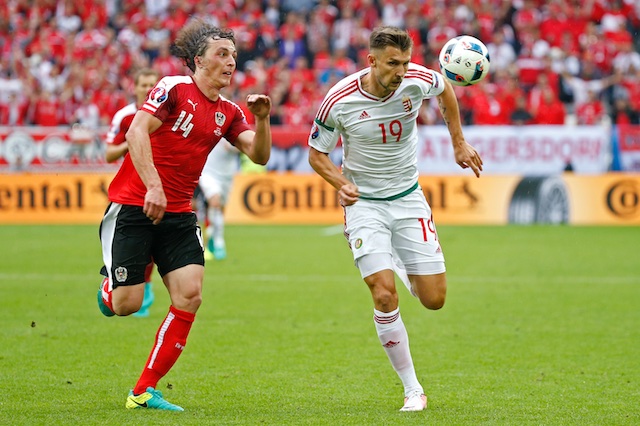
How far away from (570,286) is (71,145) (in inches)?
496

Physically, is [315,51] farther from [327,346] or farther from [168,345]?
[168,345]

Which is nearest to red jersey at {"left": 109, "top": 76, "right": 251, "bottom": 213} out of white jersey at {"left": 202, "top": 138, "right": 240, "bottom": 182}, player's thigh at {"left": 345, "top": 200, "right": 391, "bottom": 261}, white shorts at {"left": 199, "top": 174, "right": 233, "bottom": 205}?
player's thigh at {"left": 345, "top": 200, "right": 391, "bottom": 261}

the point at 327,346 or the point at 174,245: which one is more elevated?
the point at 174,245

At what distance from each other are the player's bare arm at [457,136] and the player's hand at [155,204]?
2.08 m

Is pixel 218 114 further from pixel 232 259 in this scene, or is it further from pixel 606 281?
pixel 232 259

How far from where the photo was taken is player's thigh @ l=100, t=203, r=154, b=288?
6.54 meters

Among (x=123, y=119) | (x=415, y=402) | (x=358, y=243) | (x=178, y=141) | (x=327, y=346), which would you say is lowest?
(x=327, y=346)

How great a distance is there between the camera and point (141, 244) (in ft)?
21.5

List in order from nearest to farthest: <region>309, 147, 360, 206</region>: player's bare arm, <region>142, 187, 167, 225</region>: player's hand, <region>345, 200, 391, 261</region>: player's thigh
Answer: <region>142, 187, 167, 225</region>: player's hand → <region>309, 147, 360, 206</region>: player's bare arm → <region>345, 200, 391, 261</region>: player's thigh

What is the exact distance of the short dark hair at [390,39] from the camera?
6.53m

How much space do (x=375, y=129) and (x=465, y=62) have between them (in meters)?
0.94

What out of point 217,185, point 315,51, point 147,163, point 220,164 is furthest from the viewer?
point 315,51

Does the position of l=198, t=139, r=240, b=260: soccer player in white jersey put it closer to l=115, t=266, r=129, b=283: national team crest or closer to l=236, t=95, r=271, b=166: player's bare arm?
l=236, t=95, r=271, b=166: player's bare arm

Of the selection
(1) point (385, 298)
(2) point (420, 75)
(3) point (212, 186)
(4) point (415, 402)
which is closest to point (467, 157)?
(2) point (420, 75)
